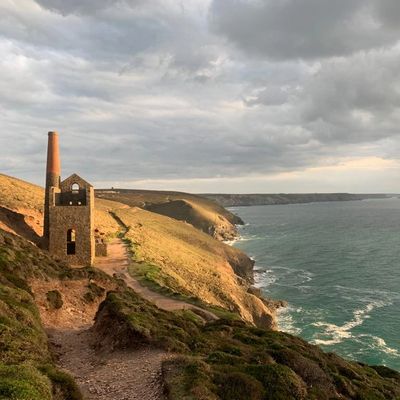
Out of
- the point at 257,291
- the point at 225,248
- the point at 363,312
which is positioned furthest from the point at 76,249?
the point at 225,248

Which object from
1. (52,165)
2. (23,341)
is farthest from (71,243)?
(23,341)

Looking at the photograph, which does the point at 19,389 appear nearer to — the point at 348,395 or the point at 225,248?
the point at 348,395

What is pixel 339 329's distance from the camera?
167 ft

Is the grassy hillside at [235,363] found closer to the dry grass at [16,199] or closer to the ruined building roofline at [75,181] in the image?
the ruined building roofline at [75,181]

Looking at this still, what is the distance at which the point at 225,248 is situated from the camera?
92.4m

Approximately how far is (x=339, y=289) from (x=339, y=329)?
19443 mm

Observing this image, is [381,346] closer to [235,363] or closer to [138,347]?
[235,363]

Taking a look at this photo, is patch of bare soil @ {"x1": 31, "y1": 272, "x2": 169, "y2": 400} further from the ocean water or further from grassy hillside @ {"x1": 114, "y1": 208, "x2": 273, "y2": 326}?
the ocean water

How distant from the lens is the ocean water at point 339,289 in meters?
47.2

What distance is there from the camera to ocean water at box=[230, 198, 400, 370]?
47250 millimetres

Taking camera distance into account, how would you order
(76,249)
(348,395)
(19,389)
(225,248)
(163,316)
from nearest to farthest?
(19,389) → (348,395) → (163,316) → (76,249) → (225,248)

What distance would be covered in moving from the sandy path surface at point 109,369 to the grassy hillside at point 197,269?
20.3m

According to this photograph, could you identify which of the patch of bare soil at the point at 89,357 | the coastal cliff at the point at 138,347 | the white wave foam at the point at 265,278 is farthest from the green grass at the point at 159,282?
the white wave foam at the point at 265,278

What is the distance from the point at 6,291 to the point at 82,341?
5041mm
